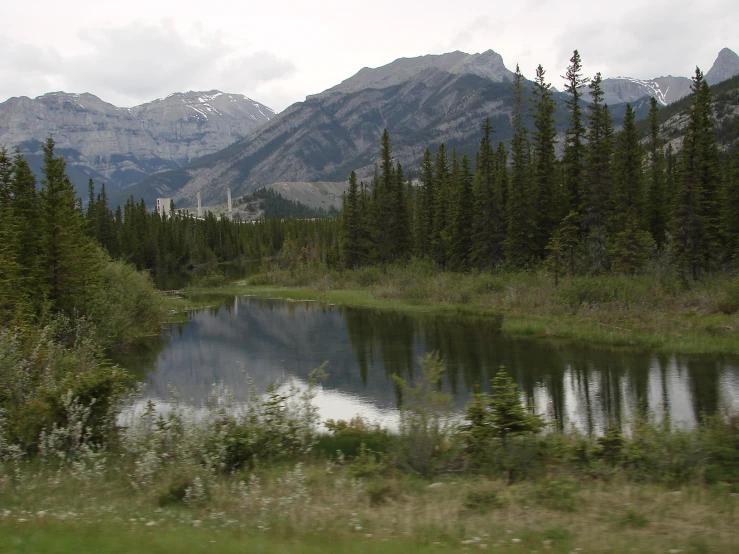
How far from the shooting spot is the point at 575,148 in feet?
170

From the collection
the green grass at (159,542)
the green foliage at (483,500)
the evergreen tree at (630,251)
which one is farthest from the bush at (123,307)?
the evergreen tree at (630,251)

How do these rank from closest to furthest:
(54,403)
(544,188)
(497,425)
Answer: (497,425)
(54,403)
(544,188)

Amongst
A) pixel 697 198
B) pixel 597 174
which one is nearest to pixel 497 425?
pixel 697 198

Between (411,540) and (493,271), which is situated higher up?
(493,271)

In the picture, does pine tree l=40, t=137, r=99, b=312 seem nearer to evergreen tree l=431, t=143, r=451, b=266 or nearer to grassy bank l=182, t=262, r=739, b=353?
grassy bank l=182, t=262, r=739, b=353

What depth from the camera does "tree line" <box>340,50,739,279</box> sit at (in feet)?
137

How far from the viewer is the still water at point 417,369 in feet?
68.0

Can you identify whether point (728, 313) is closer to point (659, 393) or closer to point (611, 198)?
point (659, 393)

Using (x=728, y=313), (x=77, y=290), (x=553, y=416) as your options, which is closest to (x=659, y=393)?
(x=553, y=416)

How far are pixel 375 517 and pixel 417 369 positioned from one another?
63.2 feet

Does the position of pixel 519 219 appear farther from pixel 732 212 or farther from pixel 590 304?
pixel 590 304

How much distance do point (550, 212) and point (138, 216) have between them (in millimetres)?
96247

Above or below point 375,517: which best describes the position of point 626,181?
above

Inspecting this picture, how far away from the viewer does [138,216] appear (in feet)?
407
